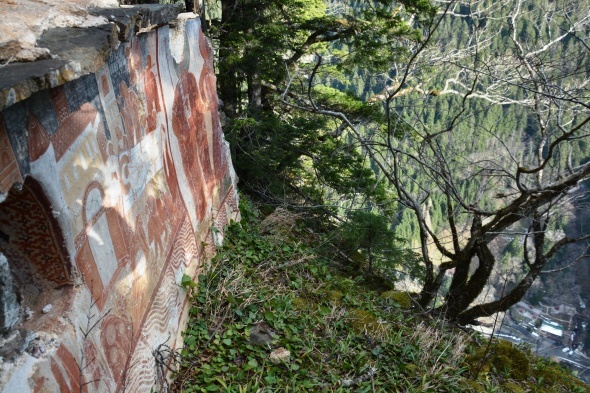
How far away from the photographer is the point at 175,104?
4.20m

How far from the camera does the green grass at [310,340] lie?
3.84m

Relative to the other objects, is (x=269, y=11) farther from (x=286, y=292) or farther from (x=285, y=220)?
(x=286, y=292)

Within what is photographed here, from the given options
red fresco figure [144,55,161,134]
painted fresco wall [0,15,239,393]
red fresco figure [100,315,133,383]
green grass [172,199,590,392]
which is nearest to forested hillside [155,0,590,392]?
green grass [172,199,590,392]

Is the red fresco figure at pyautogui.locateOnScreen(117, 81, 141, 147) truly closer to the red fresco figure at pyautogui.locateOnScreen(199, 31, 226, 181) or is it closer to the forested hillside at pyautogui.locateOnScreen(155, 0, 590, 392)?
the forested hillside at pyautogui.locateOnScreen(155, 0, 590, 392)

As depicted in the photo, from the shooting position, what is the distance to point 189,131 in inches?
181

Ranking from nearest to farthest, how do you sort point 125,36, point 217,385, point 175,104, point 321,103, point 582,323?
1. point 125,36
2. point 217,385
3. point 175,104
4. point 321,103
5. point 582,323

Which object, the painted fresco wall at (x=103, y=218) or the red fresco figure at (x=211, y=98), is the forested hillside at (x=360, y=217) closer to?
the painted fresco wall at (x=103, y=218)

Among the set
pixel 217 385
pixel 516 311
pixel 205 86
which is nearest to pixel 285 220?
pixel 205 86

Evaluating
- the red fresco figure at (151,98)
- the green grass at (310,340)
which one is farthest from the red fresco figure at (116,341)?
the red fresco figure at (151,98)

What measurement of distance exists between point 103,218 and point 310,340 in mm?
2367

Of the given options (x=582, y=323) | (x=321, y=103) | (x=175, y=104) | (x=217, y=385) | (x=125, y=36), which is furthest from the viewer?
(x=582, y=323)

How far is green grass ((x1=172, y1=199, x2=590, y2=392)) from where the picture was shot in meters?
3.84

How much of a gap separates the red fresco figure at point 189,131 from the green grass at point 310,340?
68 cm

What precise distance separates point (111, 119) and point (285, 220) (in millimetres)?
4031
